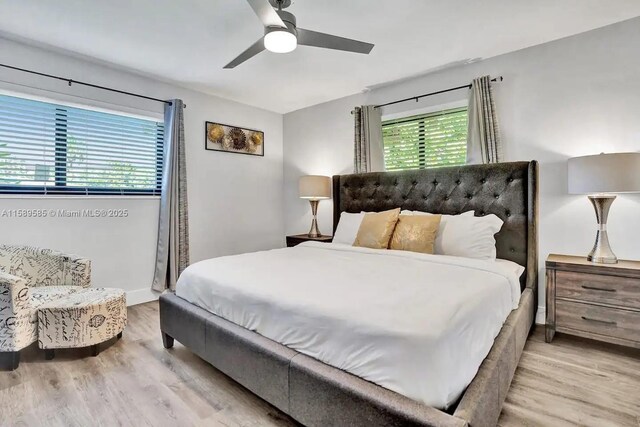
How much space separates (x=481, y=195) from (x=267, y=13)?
2383 mm

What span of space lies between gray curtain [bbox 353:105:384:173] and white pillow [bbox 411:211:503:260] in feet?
4.23

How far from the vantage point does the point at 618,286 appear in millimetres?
2230

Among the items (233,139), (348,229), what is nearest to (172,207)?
(233,139)

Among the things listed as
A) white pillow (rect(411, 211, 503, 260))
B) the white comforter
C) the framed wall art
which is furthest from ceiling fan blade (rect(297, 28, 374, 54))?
the framed wall art

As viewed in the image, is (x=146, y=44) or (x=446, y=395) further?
(x=146, y=44)

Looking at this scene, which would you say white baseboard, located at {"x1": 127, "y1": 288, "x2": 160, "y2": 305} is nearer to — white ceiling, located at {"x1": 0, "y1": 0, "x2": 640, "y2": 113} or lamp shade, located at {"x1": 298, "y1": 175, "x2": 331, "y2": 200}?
lamp shade, located at {"x1": 298, "y1": 175, "x2": 331, "y2": 200}

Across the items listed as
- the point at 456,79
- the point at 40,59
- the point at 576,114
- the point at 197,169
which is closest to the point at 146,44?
the point at 40,59

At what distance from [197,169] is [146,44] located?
5.00ft

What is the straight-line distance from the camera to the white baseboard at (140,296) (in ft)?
11.5

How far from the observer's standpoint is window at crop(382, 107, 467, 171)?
11.1 ft

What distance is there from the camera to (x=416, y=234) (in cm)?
280

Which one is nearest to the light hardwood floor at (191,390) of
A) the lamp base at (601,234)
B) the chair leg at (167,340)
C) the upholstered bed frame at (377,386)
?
the chair leg at (167,340)

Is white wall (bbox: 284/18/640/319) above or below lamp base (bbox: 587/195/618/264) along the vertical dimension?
above

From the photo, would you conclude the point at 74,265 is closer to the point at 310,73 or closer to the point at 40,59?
the point at 40,59
